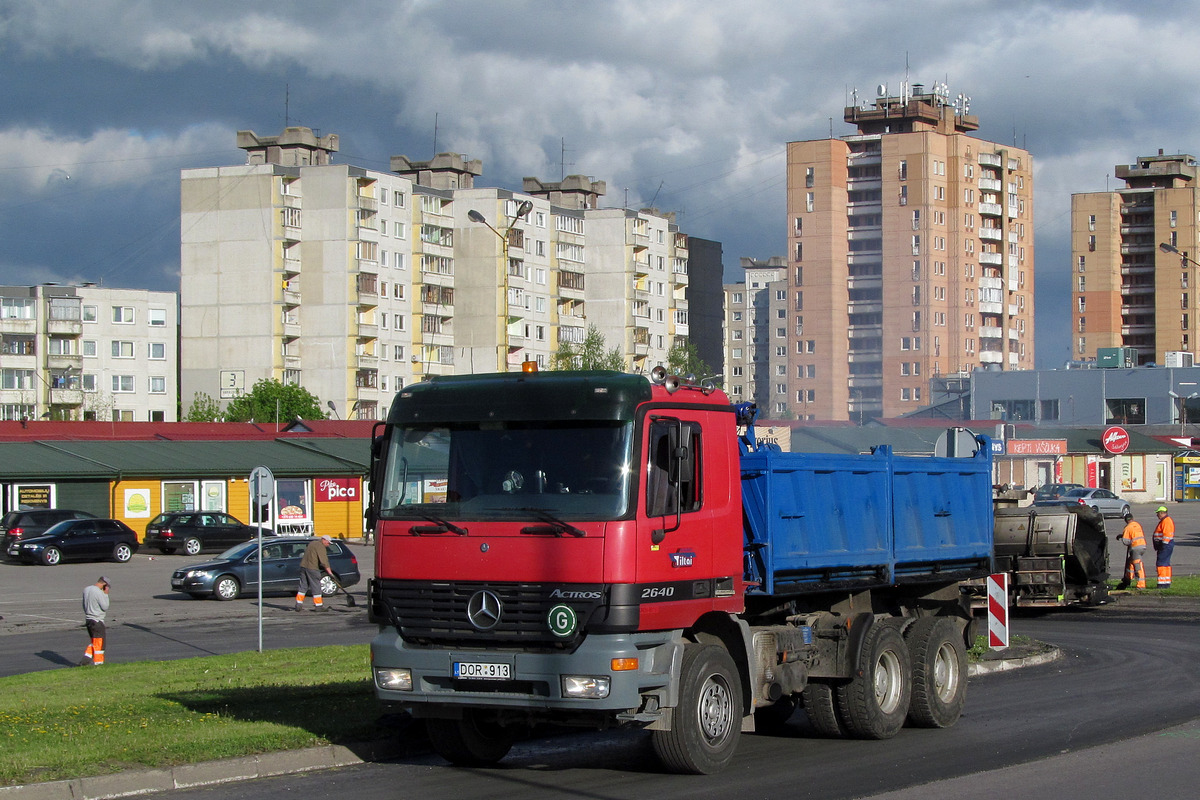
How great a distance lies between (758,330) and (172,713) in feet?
551

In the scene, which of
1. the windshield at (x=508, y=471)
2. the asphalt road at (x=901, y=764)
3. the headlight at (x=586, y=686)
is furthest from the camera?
the asphalt road at (x=901, y=764)

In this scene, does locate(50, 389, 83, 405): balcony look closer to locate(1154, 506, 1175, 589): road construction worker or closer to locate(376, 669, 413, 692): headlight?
locate(1154, 506, 1175, 589): road construction worker

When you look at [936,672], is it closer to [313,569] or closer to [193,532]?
[313,569]

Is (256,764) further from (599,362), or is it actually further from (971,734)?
(599,362)

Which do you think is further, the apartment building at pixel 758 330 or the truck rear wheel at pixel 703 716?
the apartment building at pixel 758 330

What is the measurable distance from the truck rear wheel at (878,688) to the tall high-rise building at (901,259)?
103m

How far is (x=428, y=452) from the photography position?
383 inches

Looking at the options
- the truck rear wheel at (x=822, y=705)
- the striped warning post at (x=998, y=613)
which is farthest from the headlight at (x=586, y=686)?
the striped warning post at (x=998, y=613)

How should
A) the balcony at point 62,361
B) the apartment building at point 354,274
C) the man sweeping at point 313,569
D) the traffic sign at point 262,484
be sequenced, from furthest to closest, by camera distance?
the balcony at point 62,361 → the apartment building at point 354,274 → the man sweeping at point 313,569 → the traffic sign at point 262,484

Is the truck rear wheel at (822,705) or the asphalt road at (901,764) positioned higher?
the truck rear wheel at (822,705)

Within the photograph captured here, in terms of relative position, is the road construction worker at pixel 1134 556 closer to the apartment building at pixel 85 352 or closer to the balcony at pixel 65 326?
the apartment building at pixel 85 352

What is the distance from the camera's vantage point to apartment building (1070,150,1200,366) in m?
141

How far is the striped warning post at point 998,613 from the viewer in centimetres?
1636

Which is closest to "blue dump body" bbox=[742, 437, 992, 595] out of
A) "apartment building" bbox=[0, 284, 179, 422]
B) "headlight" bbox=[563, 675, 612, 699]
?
"headlight" bbox=[563, 675, 612, 699]
